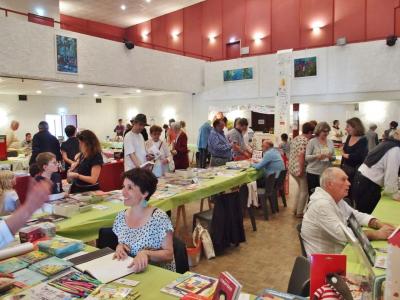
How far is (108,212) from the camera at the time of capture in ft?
10.1

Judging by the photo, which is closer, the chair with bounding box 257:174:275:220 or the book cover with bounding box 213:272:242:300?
the book cover with bounding box 213:272:242:300

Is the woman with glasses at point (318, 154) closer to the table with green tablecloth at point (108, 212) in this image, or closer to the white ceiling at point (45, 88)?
the table with green tablecloth at point (108, 212)

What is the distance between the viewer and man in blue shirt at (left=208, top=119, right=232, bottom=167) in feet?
19.2

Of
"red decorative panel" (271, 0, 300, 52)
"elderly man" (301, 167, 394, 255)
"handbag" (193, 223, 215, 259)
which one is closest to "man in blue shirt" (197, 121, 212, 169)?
"red decorative panel" (271, 0, 300, 52)

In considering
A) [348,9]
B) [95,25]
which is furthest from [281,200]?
[95,25]

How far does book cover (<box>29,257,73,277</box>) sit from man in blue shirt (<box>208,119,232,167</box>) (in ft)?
13.6

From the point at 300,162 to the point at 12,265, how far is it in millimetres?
4392

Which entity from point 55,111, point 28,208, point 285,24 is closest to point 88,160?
point 28,208

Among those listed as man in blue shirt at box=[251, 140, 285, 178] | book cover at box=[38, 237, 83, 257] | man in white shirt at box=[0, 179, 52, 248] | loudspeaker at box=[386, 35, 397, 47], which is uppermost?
loudspeaker at box=[386, 35, 397, 47]

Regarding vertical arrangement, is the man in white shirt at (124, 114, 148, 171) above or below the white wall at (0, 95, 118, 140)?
below

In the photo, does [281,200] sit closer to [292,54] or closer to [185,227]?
[185,227]

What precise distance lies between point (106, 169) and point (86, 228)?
333cm

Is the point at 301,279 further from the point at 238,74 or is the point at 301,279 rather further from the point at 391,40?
the point at 238,74

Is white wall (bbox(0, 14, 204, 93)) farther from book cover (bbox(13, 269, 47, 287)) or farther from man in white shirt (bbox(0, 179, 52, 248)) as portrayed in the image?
man in white shirt (bbox(0, 179, 52, 248))
